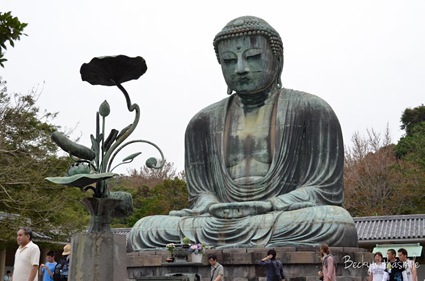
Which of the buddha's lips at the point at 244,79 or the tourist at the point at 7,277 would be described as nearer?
the buddha's lips at the point at 244,79

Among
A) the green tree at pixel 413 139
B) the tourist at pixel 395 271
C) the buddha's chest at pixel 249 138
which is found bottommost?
the tourist at pixel 395 271

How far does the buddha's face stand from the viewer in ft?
38.5

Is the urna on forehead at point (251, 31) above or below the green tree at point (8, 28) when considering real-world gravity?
above

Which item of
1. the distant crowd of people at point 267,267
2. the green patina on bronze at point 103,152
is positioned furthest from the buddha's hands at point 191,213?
the green patina on bronze at point 103,152

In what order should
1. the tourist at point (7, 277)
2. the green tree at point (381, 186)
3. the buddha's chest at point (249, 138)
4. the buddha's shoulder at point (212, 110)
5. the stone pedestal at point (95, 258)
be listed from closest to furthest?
the stone pedestal at point (95, 258) → the buddha's chest at point (249, 138) → the buddha's shoulder at point (212, 110) → the tourist at point (7, 277) → the green tree at point (381, 186)

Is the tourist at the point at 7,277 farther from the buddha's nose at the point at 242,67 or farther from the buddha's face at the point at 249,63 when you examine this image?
the buddha's nose at the point at 242,67

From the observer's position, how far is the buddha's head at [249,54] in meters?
11.8

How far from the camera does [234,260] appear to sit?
9.55m

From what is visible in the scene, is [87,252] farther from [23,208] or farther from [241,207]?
[23,208]

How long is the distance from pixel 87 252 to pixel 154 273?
5.42 metres

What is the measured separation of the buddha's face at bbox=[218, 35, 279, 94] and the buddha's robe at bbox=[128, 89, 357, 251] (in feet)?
1.54

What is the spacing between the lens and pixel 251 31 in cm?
1180

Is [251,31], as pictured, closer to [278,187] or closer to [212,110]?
[212,110]

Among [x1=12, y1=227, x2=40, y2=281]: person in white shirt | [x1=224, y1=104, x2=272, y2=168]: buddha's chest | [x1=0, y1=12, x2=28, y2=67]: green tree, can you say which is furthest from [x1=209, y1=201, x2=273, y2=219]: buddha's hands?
[x1=0, y1=12, x2=28, y2=67]: green tree
